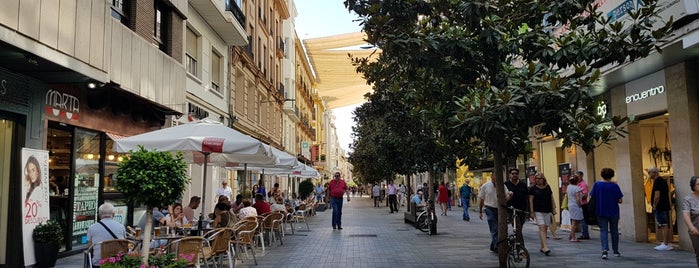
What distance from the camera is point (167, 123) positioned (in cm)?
1595

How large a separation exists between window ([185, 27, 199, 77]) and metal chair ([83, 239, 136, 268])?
479 inches

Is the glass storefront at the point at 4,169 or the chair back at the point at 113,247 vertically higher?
the glass storefront at the point at 4,169

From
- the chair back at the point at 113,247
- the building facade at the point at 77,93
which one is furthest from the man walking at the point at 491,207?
the building facade at the point at 77,93

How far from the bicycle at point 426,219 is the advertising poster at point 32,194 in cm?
968

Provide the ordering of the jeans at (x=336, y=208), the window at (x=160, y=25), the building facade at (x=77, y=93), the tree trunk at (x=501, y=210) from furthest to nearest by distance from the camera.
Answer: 1. the jeans at (x=336, y=208)
2. the window at (x=160, y=25)
3. the building facade at (x=77, y=93)
4. the tree trunk at (x=501, y=210)

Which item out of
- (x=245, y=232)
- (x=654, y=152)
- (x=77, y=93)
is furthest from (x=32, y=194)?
(x=654, y=152)

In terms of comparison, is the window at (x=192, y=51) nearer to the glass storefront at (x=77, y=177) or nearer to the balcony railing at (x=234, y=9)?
the balcony railing at (x=234, y=9)

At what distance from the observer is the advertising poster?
8500 millimetres

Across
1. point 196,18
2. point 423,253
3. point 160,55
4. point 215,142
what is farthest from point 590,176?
point 196,18

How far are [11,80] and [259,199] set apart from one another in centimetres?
631

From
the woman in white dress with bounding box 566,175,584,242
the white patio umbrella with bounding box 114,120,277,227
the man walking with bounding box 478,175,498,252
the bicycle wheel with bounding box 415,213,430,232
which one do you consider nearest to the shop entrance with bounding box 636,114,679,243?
the woman in white dress with bounding box 566,175,584,242

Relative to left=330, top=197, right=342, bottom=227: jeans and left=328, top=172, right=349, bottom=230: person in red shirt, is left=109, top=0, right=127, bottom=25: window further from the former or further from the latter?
left=330, top=197, right=342, bottom=227: jeans

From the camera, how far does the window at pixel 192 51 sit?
1817 centimetres

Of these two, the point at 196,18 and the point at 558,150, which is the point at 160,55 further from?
the point at 558,150
